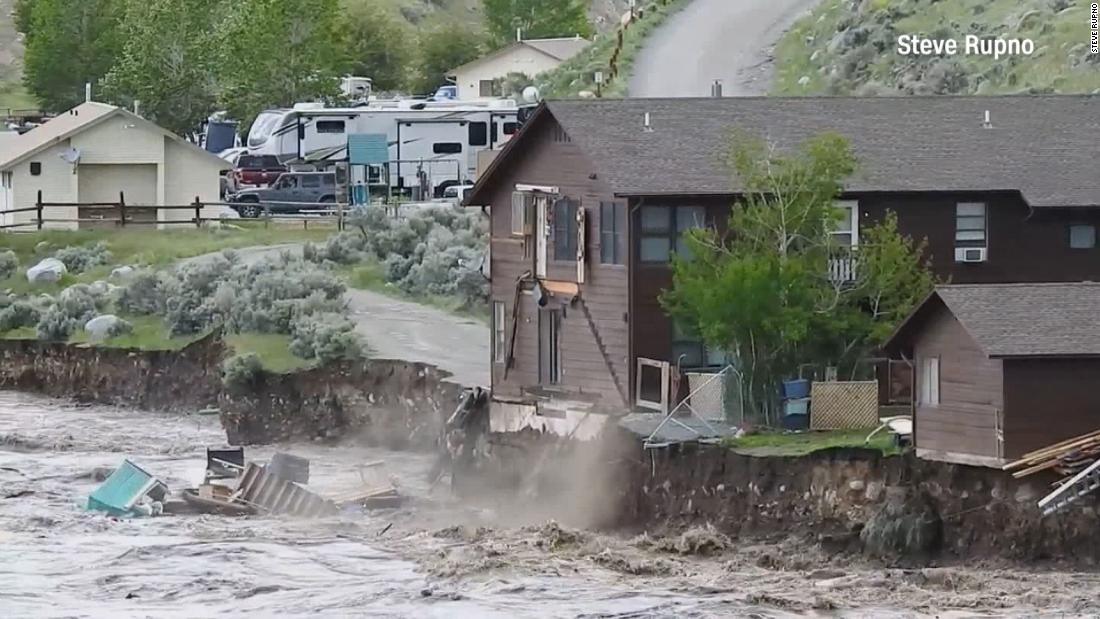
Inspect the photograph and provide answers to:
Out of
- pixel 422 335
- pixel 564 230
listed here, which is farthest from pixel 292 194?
pixel 564 230

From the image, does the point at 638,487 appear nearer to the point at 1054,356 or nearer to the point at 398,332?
the point at 1054,356

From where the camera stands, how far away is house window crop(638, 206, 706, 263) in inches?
1956

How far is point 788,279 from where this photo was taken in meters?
46.8

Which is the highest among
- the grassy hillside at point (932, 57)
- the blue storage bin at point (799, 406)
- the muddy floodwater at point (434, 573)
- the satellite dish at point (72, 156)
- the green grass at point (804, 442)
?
the grassy hillside at point (932, 57)

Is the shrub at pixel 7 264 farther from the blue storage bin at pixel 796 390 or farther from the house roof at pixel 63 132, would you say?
the blue storage bin at pixel 796 390

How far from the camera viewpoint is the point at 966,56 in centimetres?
8619

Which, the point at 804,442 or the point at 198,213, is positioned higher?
the point at 198,213

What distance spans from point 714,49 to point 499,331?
1863 inches

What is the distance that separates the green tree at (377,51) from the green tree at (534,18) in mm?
9685

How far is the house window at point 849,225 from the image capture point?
49.8 m

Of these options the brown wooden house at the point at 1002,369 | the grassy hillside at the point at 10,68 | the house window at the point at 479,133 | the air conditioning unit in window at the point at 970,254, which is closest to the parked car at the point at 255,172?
the house window at the point at 479,133

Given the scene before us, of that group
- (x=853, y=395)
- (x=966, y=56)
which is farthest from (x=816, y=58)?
(x=853, y=395)

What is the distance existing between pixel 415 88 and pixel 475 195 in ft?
290

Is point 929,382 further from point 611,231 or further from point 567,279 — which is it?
point 567,279
